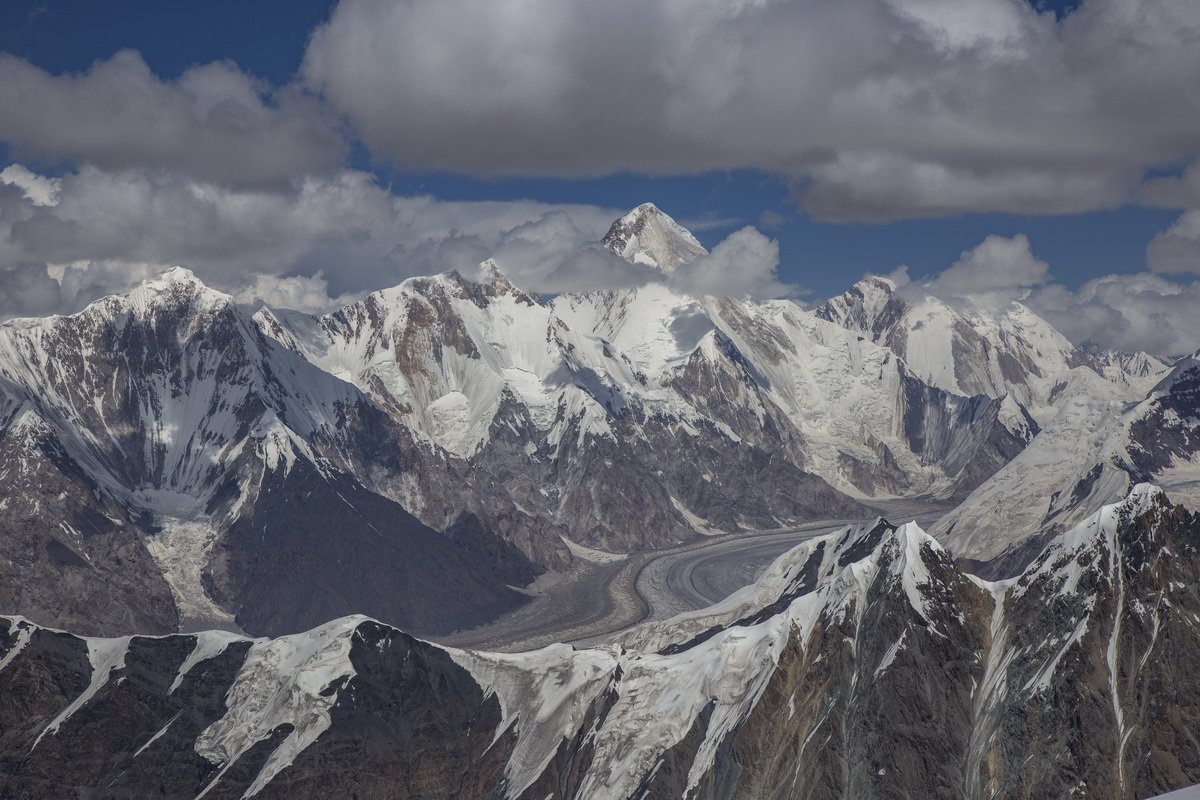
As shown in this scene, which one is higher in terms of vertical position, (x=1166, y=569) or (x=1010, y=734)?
(x=1166, y=569)

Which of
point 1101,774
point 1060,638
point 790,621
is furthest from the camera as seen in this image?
point 790,621

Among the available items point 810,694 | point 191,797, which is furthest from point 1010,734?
point 191,797

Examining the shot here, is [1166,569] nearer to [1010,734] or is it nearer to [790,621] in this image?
[1010,734]

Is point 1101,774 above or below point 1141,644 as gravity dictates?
below

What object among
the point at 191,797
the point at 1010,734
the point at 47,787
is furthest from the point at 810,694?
the point at 47,787

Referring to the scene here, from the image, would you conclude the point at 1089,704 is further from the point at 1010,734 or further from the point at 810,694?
the point at 810,694

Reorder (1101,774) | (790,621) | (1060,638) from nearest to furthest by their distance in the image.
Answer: (1101,774) < (1060,638) < (790,621)

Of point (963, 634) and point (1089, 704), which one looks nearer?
point (1089, 704)

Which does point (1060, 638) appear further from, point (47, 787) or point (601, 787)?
point (47, 787)

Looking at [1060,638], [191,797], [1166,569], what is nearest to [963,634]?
[1060,638]

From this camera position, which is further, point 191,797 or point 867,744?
point 191,797
